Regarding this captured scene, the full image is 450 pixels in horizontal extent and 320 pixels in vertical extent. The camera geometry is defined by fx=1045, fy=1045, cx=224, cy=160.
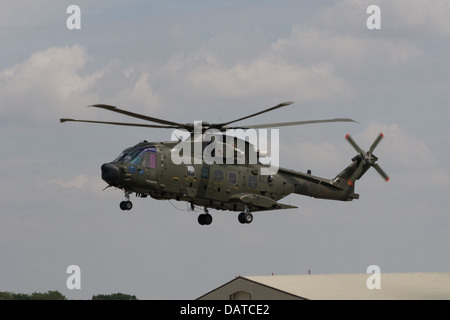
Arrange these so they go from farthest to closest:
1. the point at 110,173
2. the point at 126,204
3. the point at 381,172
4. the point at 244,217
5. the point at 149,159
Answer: the point at 381,172
the point at 244,217
the point at 149,159
the point at 126,204
the point at 110,173

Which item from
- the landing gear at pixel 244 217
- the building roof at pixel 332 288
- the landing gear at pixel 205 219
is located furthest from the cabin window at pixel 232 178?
the building roof at pixel 332 288

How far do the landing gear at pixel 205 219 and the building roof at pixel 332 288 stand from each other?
9074mm

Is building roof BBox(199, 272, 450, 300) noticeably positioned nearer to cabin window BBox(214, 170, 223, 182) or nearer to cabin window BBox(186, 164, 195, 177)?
cabin window BBox(214, 170, 223, 182)

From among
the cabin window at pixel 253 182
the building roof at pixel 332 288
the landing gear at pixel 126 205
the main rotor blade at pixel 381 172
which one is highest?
the main rotor blade at pixel 381 172

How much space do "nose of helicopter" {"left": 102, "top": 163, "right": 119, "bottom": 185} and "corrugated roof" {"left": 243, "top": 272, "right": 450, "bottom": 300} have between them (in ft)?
59.4

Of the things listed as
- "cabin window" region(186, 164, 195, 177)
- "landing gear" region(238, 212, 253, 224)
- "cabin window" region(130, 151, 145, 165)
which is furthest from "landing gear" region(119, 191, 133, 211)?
"landing gear" region(238, 212, 253, 224)

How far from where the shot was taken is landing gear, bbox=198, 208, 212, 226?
6606 centimetres

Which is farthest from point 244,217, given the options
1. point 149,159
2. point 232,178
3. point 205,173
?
point 149,159

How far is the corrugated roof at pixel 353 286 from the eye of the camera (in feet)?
237

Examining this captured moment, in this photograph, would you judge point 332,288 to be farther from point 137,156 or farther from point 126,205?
point 137,156

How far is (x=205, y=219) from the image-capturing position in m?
66.1

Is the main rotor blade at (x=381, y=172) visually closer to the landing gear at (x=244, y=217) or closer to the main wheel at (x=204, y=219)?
the landing gear at (x=244, y=217)

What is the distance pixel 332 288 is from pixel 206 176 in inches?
634
